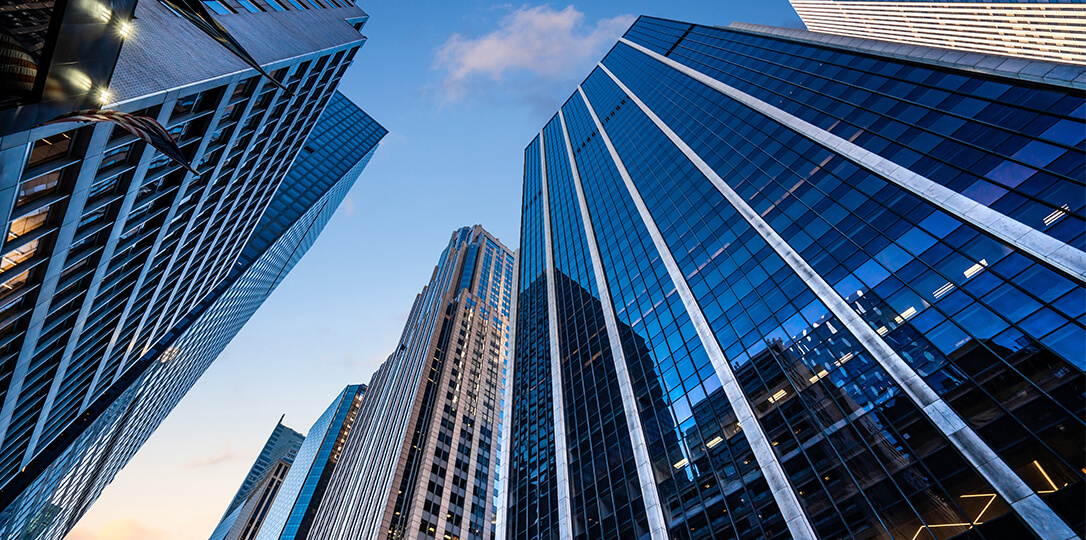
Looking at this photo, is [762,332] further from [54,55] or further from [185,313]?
[185,313]

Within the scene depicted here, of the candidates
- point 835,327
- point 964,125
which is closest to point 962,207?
point 964,125

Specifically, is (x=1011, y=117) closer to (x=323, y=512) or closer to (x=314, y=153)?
(x=314, y=153)

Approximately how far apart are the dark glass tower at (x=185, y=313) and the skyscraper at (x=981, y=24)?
3718 inches

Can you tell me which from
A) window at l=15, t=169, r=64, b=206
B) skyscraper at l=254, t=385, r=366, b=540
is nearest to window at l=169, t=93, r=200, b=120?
window at l=15, t=169, r=64, b=206

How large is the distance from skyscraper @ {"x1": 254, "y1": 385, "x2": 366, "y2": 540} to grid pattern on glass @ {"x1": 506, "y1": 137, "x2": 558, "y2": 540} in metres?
89.6

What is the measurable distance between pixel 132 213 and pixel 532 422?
142ft

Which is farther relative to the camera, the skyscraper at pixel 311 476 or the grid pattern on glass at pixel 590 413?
the skyscraper at pixel 311 476

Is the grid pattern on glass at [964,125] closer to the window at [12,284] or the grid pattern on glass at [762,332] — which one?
the grid pattern on glass at [762,332]

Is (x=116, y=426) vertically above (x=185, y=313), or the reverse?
(x=185, y=313)

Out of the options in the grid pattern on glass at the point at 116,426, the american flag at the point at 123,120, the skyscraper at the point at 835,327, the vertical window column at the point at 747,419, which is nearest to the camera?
the american flag at the point at 123,120

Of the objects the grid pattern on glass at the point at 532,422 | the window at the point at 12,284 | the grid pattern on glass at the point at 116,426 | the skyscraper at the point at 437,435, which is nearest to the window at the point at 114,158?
the window at the point at 12,284

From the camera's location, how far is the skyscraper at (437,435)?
73562mm

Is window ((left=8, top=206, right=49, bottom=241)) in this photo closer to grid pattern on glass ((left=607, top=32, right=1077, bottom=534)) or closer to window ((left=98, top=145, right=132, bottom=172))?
window ((left=98, top=145, right=132, bottom=172))

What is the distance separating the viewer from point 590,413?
155ft
